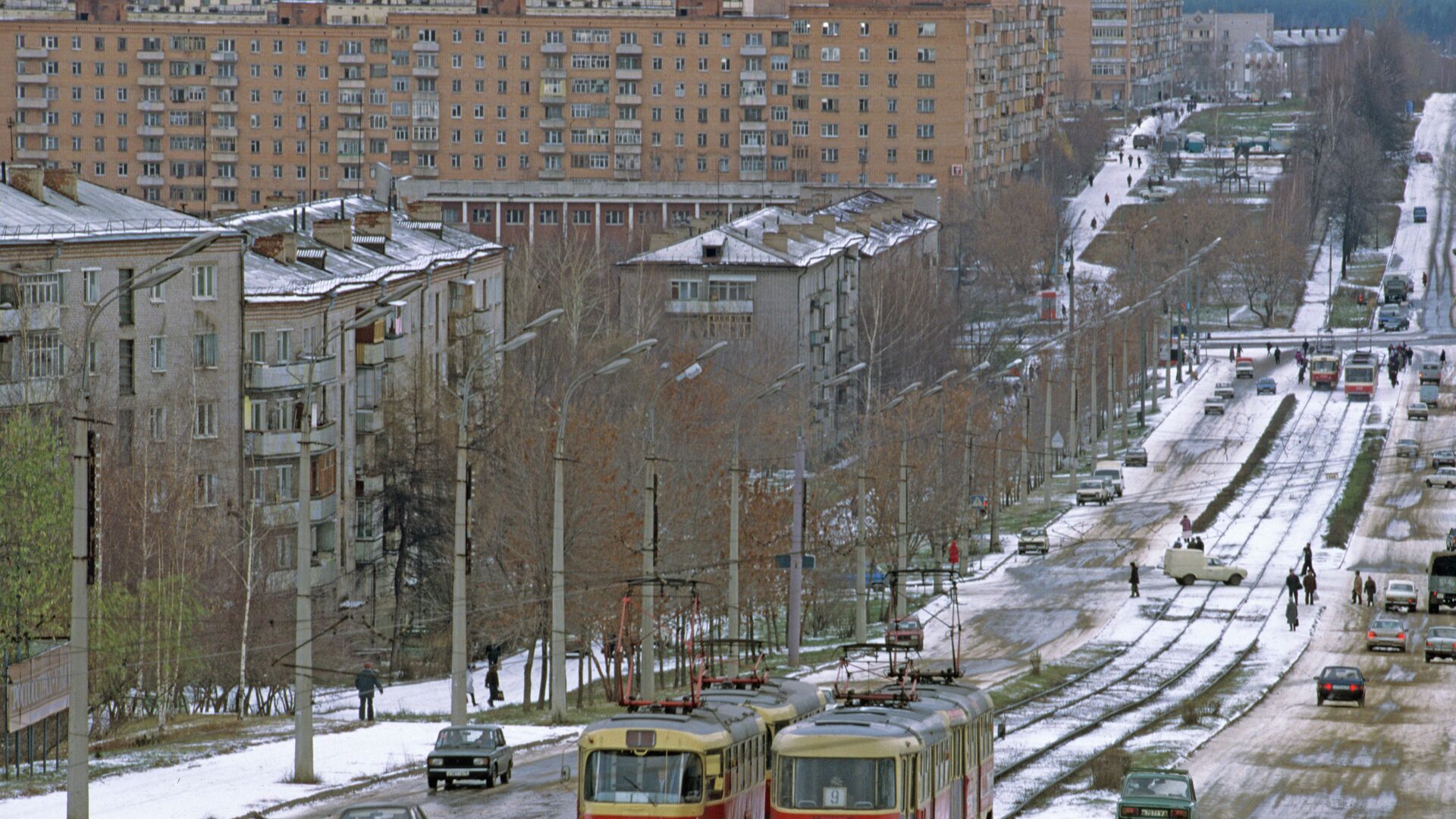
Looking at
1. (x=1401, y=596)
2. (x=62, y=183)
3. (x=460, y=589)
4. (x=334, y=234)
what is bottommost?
(x=1401, y=596)

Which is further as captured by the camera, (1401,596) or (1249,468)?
(1249,468)

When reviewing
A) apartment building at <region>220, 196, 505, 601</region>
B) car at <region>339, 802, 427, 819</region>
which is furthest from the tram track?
apartment building at <region>220, 196, 505, 601</region>

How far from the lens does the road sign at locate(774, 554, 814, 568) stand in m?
59.4

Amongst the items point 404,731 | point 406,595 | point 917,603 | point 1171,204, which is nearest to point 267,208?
point 406,595

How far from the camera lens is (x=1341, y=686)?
58.8 meters

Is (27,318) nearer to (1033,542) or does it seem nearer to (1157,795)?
(1157,795)

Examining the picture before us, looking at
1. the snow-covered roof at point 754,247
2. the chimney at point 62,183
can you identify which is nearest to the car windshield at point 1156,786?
the chimney at point 62,183

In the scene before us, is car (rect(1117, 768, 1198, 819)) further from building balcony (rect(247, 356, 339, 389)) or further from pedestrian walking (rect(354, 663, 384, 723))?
building balcony (rect(247, 356, 339, 389))

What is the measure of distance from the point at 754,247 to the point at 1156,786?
8123 centimetres

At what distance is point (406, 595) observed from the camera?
256ft

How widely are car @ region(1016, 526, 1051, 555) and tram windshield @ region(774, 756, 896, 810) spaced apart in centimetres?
6585

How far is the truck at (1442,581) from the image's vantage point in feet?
263

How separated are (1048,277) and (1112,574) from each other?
85.7m

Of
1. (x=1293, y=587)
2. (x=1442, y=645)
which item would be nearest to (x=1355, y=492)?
(x=1293, y=587)
